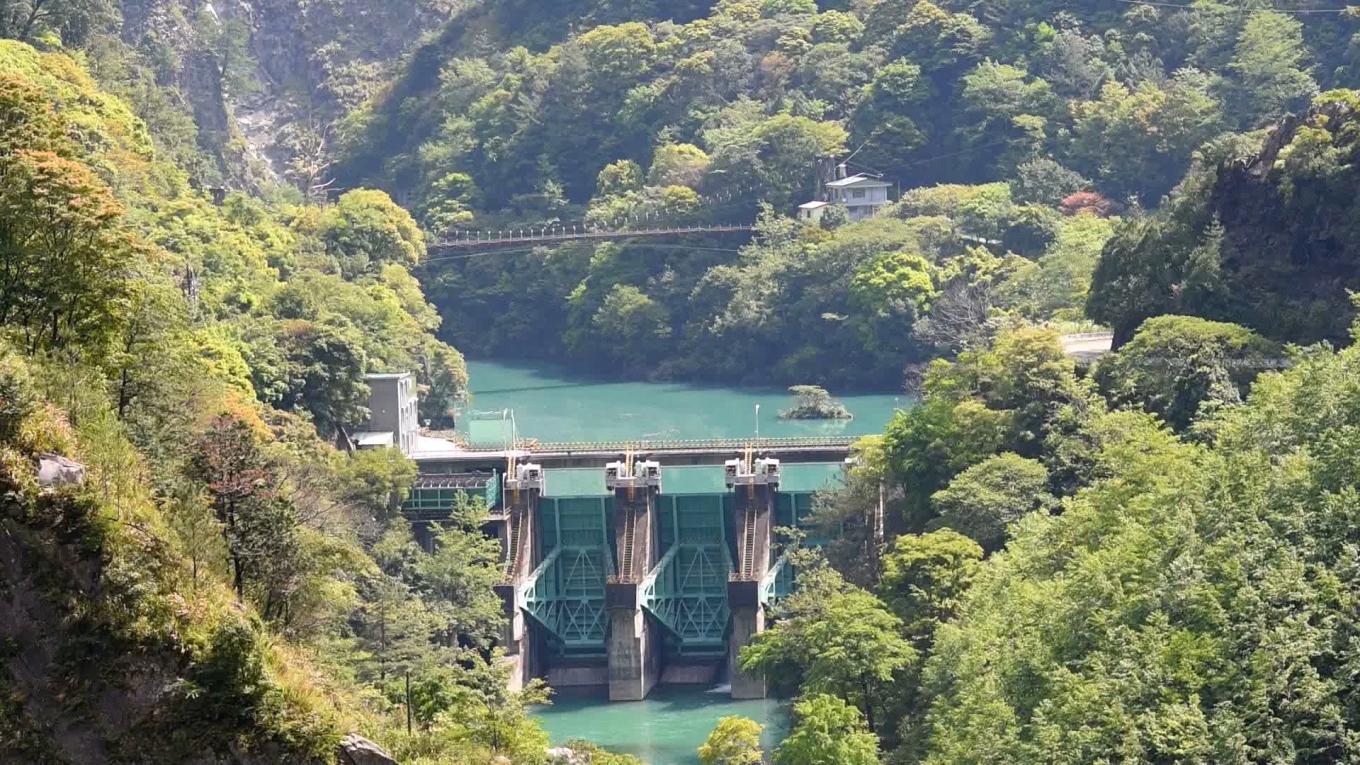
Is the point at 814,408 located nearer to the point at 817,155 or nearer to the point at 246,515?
the point at 817,155

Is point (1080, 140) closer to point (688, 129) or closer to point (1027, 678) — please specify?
point (688, 129)

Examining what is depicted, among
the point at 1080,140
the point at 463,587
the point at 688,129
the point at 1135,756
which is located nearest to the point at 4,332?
the point at 1135,756

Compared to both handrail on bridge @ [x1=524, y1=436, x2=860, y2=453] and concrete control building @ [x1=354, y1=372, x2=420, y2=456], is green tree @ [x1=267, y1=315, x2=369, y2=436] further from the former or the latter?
handrail on bridge @ [x1=524, y1=436, x2=860, y2=453]

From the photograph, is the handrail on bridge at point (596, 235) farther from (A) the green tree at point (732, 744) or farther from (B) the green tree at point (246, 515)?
(B) the green tree at point (246, 515)

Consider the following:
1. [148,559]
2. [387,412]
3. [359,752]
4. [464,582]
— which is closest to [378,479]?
[464,582]

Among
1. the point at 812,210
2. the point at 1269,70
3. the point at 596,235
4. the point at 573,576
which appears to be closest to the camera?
the point at 573,576

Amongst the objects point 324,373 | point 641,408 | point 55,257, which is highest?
point 55,257

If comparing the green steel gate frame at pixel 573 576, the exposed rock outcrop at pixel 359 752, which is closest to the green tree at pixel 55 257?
Result: the exposed rock outcrop at pixel 359 752

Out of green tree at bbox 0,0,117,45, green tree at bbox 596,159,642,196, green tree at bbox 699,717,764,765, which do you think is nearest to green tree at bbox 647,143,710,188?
green tree at bbox 596,159,642,196
